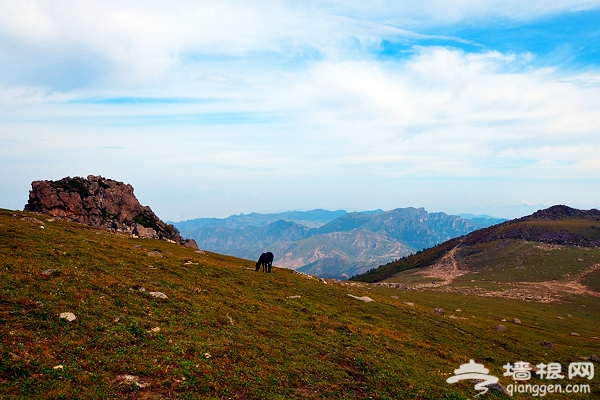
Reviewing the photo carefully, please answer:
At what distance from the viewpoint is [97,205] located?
116 m

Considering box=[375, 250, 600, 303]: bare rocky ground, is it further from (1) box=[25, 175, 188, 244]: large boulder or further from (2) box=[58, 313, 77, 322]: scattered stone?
(2) box=[58, 313, 77, 322]: scattered stone

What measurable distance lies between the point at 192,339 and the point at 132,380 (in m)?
6.09

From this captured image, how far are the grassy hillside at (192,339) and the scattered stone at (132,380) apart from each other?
5cm

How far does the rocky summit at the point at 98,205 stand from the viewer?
340 ft

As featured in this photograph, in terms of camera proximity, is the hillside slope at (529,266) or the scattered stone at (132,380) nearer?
the scattered stone at (132,380)

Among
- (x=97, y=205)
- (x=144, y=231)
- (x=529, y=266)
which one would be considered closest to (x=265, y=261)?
(x=144, y=231)

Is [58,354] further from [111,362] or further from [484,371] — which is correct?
[484,371]

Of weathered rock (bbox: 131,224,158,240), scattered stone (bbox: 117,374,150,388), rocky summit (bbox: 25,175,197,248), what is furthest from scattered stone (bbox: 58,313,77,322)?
weathered rock (bbox: 131,224,158,240)

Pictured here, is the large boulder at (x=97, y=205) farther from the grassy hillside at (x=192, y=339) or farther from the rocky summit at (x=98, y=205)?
the grassy hillside at (x=192, y=339)

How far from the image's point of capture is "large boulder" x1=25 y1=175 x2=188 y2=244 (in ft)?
340

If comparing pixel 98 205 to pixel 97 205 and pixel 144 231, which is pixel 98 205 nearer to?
pixel 97 205

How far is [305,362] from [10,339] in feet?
56.9

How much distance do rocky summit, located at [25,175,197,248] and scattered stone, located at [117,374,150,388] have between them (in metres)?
99.9

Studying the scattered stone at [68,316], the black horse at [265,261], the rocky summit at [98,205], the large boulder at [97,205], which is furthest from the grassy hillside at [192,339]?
the large boulder at [97,205]
